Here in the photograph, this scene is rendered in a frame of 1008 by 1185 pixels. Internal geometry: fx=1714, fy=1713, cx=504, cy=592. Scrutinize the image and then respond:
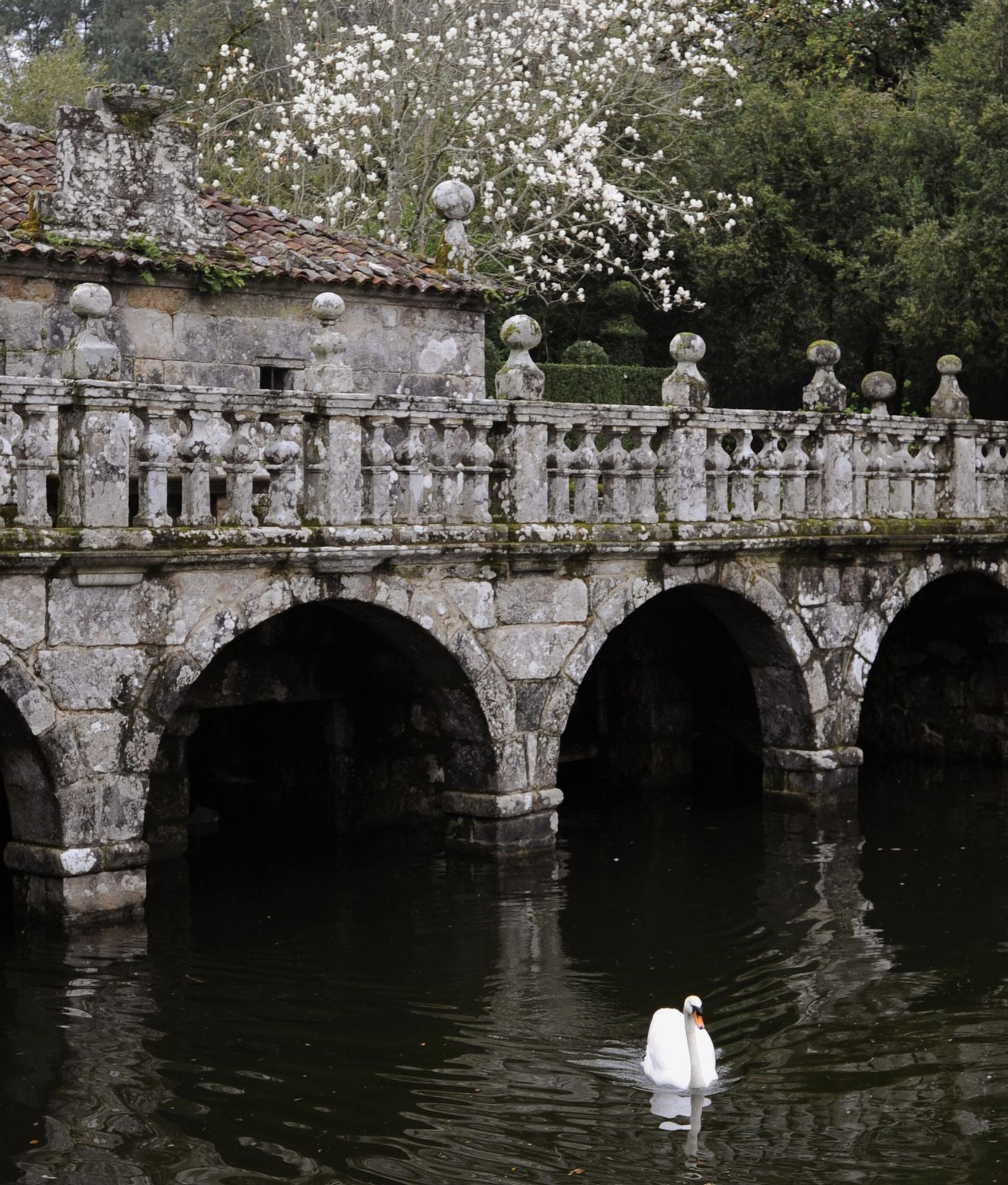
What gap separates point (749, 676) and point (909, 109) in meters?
9.50

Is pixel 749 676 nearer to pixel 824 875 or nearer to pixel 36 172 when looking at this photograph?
pixel 824 875

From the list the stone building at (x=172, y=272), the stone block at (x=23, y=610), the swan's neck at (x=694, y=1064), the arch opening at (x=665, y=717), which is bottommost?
the swan's neck at (x=694, y=1064)

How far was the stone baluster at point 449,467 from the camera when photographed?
1086 centimetres

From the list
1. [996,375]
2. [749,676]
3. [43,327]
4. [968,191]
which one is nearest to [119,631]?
[43,327]

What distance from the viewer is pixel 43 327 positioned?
490 inches

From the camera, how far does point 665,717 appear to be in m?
15.6

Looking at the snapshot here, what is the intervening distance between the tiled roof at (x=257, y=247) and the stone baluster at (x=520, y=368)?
9.32 feet

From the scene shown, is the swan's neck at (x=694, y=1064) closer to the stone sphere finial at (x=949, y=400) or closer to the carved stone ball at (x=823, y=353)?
the carved stone ball at (x=823, y=353)

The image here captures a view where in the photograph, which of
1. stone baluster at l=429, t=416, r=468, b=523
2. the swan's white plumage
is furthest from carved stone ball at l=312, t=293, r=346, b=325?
the swan's white plumage

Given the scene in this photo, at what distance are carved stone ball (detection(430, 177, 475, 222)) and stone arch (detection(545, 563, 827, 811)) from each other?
11.4 ft

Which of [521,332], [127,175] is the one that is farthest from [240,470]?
[127,175]

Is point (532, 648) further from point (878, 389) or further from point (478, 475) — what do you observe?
point (878, 389)

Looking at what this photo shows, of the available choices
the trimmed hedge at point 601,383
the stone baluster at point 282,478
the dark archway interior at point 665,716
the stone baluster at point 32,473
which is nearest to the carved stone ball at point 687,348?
the dark archway interior at point 665,716

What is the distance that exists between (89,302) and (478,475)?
2.76 meters
